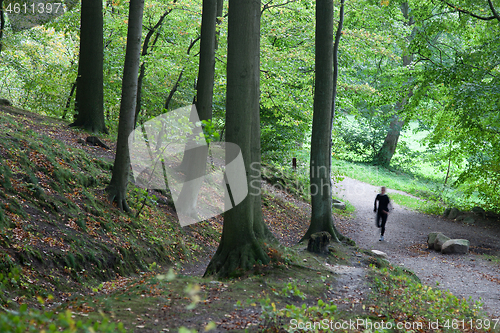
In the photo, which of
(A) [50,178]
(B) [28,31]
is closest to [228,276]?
(A) [50,178]

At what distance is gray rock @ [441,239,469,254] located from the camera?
11281mm

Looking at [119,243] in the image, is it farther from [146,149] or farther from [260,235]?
[146,149]

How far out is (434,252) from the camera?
11.6 meters

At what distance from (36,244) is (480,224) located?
51.1 feet

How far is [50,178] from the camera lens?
23.3 ft

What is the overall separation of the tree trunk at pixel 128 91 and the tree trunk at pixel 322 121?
409 centimetres

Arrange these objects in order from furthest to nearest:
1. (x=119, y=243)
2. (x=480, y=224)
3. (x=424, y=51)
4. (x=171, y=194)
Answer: (x=480, y=224)
(x=424, y=51)
(x=171, y=194)
(x=119, y=243)

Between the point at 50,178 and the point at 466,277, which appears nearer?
the point at 50,178

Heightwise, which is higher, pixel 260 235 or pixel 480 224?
pixel 260 235

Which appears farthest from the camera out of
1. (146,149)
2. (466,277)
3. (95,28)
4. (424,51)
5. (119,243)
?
(424,51)

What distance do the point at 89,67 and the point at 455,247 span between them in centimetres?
1204

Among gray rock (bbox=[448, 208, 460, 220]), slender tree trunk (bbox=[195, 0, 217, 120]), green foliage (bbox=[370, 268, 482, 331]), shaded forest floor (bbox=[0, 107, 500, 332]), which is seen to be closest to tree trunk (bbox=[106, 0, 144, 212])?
shaded forest floor (bbox=[0, 107, 500, 332])

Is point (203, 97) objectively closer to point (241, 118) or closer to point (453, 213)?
point (241, 118)

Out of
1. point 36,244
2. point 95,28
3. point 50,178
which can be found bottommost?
point 36,244
